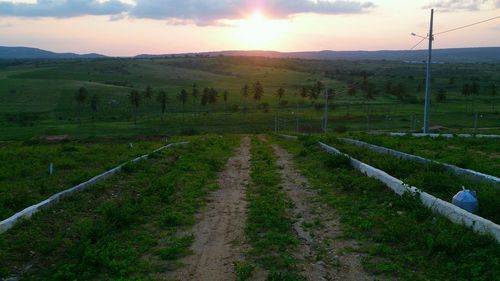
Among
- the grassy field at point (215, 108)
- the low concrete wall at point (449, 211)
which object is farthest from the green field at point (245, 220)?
the grassy field at point (215, 108)

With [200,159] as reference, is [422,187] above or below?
above

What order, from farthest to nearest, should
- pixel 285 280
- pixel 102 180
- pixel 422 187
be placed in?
pixel 102 180
pixel 422 187
pixel 285 280

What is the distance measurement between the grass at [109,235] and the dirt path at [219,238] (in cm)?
28

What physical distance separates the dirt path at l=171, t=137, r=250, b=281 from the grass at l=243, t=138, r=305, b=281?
214mm

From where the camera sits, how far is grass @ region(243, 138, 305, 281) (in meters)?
6.72

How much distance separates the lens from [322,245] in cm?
778

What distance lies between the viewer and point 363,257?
6977 mm

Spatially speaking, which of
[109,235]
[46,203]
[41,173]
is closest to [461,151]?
[109,235]

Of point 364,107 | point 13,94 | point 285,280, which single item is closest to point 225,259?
point 285,280

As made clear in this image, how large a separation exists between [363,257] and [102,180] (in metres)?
9.10

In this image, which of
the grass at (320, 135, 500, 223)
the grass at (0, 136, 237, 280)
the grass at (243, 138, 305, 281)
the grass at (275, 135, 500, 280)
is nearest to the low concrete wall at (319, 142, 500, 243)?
the grass at (275, 135, 500, 280)

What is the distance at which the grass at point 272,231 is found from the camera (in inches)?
265

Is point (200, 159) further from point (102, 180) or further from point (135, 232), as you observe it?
point (135, 232)

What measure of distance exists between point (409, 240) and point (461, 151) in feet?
35.2
